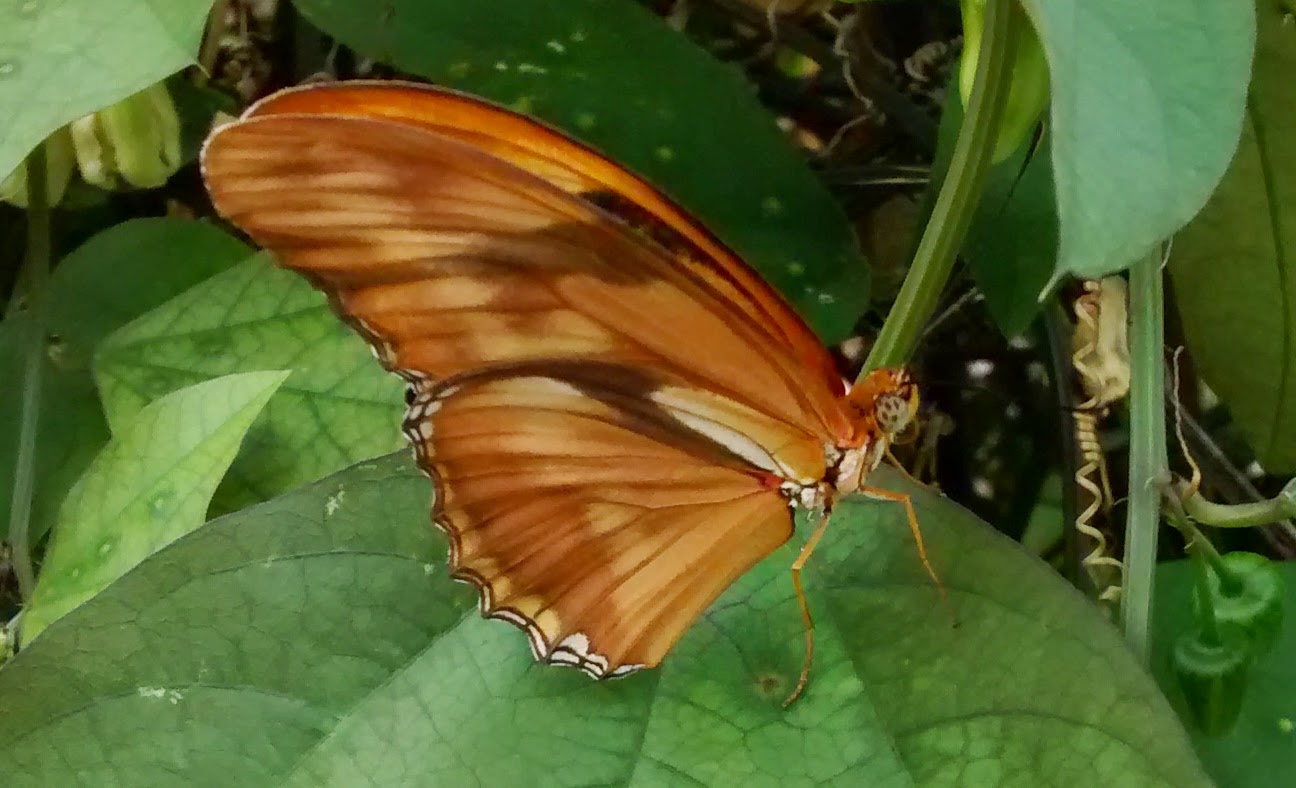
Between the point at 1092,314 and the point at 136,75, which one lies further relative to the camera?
the point at 1092,314

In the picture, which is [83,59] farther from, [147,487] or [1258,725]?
[1258,725]

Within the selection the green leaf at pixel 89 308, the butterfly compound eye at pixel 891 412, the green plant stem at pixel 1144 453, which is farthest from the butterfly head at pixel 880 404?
the green leaf at pixel 89 308

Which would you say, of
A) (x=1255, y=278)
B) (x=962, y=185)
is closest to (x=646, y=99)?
(x=962, y=185)

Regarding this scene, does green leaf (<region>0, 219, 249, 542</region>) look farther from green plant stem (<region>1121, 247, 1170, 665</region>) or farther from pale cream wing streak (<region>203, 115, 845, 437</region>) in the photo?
green plant stem (<region>1121, 247, 1170, 665</region>)

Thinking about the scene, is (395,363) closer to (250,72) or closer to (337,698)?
(337,698)

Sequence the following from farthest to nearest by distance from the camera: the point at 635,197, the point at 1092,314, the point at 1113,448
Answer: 1. the point at 1113,448
2. the point at 1092,314
3. the point at 635,197

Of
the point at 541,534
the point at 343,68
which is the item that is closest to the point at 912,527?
the point at 541,534

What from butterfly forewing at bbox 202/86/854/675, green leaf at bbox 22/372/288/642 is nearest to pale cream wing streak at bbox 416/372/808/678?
butterfly forewing at bbox 202/86/854/675
